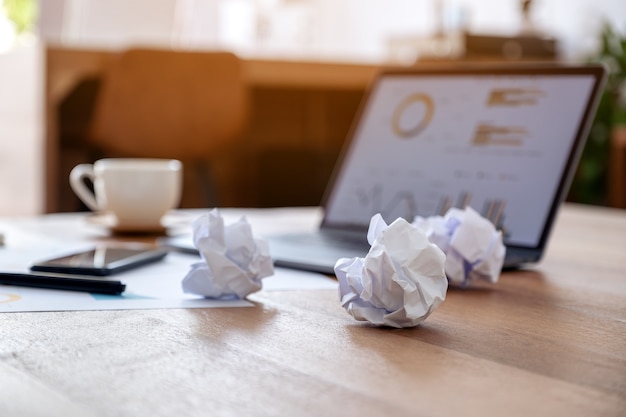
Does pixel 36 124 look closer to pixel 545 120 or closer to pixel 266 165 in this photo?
pixel 266 165

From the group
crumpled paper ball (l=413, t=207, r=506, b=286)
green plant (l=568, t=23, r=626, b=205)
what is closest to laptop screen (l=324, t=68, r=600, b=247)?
crumpled paper ball (l=413, t=207, r=506, b=286)

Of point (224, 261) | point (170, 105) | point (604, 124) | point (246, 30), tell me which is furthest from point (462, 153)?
point (246, 30)

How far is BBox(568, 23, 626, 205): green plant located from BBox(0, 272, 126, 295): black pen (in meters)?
3.66

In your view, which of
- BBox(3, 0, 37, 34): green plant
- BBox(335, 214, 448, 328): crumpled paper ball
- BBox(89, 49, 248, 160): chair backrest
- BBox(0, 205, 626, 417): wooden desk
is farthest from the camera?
BBox(3, 0, 37, 34): green plant

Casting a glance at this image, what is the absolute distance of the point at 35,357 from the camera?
376mm

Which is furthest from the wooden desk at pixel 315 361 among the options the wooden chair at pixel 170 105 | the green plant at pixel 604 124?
the green plant at pixel 604 124

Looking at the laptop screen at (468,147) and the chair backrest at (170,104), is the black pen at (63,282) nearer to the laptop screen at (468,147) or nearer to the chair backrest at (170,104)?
the laptop screen at (468,147)

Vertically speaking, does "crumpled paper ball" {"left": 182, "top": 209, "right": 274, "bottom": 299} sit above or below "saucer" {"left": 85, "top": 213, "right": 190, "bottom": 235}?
above

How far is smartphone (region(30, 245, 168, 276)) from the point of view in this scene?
0.60 meters

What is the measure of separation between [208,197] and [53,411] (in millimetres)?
2728

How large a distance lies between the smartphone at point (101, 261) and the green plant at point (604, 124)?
353cm

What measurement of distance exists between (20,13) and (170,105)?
3676mm

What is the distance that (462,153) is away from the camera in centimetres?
87

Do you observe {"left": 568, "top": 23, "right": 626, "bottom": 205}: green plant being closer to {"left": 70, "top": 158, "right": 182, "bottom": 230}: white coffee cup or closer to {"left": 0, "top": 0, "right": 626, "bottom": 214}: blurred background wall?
{"left": 0, "top": 0, "right": 626, "bottom": 214}: blurred background wall
